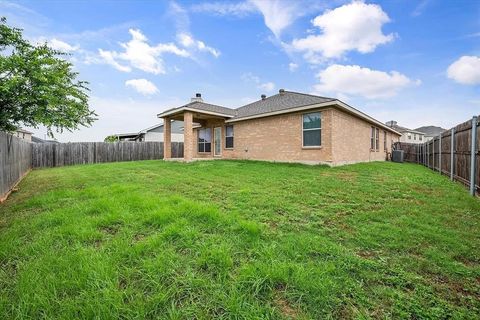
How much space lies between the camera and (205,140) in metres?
17.1

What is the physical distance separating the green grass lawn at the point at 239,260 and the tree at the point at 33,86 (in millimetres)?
2561

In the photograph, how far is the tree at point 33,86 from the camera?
5.09 metres

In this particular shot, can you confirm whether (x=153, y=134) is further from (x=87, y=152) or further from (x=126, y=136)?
(x=87, y=152)

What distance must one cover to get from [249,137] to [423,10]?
364 inches

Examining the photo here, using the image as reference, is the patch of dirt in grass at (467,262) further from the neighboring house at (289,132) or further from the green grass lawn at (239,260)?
the neighboring house at (289,132)

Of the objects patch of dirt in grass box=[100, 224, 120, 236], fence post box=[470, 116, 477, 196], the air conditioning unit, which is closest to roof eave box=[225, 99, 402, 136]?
the air conditioning unit

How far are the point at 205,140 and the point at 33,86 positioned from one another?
1196 centimetres

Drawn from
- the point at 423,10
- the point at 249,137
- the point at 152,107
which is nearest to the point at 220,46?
the point at 249,137

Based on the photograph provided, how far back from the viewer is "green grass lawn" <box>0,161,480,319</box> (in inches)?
70.2

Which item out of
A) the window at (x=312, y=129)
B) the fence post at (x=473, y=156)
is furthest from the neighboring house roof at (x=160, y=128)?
the fence post at (x=473, y=156)

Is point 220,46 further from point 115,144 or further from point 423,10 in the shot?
point 115,144

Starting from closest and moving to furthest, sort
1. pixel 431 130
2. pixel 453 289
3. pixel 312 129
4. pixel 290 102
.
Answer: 1. pixel 453 289
2. pixel 312 129
3. pixel 290 102
4. pixel 431 130

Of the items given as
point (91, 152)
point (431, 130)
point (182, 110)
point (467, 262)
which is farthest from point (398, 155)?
point (431, 130)

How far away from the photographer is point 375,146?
16.1 meters
